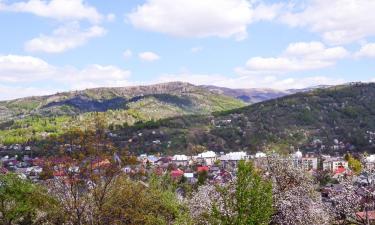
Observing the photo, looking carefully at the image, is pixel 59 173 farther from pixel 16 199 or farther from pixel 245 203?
pixel 16 199

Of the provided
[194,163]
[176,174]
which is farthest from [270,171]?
[194,163]

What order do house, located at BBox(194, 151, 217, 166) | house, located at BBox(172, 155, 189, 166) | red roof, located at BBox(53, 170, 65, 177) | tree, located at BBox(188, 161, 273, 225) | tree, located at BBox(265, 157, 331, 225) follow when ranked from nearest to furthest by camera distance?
tree, located at BBox(188, 161, 273, 225) < red roof, located at BBox(53, 170, 65, 177) < tree, located at BBox(265, 157, 331, 225) < house, located at BBox(172, 155, 189, 166) < house, located at BBox(194, 151, 217, 166)

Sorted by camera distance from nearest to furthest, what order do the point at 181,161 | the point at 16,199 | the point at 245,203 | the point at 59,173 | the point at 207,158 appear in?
the point at 245,203 → the point at 59,173 → the point at 16,199 → the point at 181,161 → the point at 207,158

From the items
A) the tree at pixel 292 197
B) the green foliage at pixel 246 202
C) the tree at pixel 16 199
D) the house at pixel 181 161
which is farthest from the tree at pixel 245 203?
the house at pixel 181 161

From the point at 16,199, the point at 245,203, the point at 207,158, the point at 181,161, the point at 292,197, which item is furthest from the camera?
the point at 207,158

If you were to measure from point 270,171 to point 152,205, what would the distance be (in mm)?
11947

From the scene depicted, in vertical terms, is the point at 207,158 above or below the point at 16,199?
below

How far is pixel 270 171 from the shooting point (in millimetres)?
37031

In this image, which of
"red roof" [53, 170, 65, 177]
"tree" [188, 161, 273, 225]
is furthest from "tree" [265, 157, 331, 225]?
"red roof" [53, 170, 65, 177]

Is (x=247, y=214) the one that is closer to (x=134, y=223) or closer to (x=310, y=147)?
(x=134, y=223)

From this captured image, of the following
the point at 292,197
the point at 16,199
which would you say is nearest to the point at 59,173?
the point at 292,197

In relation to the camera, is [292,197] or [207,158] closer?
[292,197]

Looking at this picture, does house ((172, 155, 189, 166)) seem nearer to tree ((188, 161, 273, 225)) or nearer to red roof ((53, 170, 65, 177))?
red roof ((53, 170, 65, 177))

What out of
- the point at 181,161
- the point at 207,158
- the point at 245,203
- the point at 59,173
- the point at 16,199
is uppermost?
the point at 59,173
